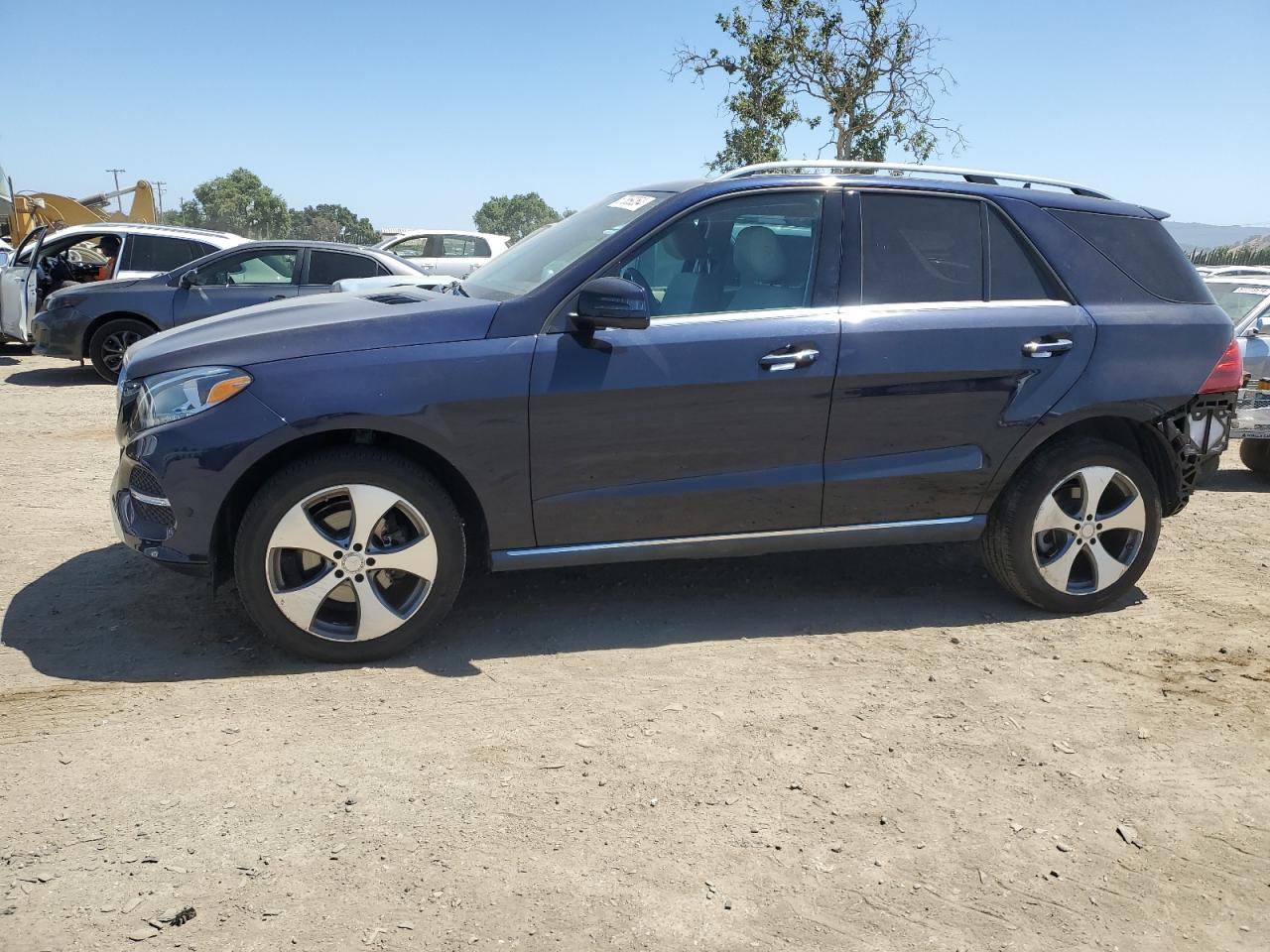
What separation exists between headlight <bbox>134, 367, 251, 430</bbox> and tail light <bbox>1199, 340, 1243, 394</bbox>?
13.2 feet

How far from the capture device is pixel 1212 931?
260 cm

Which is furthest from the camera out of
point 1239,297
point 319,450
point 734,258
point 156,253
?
point 156,253

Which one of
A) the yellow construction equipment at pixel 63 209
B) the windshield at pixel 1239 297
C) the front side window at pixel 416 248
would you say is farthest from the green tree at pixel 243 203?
the windshield at pixel 1239 297

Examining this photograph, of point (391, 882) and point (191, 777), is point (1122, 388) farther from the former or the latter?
point (191, 777)

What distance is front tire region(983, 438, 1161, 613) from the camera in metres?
4.51

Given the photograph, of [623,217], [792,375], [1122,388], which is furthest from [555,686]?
[1122,388]

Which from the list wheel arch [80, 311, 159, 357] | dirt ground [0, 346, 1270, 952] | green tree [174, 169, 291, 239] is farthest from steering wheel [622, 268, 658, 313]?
green tree [174, 169, 291, 239]

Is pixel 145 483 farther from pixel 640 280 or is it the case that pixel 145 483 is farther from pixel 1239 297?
pixel 1239 297

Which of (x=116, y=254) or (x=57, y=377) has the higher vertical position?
(x=116, y=254)

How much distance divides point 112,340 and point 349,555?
878 centimetres

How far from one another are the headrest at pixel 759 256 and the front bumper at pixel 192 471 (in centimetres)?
186

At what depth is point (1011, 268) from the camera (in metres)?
4.50

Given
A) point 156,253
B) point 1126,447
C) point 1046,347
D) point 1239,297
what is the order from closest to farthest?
point 1046,347, point 1126,447, point 1239,297, point 156,253

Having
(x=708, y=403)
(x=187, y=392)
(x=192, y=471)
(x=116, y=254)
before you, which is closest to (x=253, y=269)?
(x=116, y=254)
